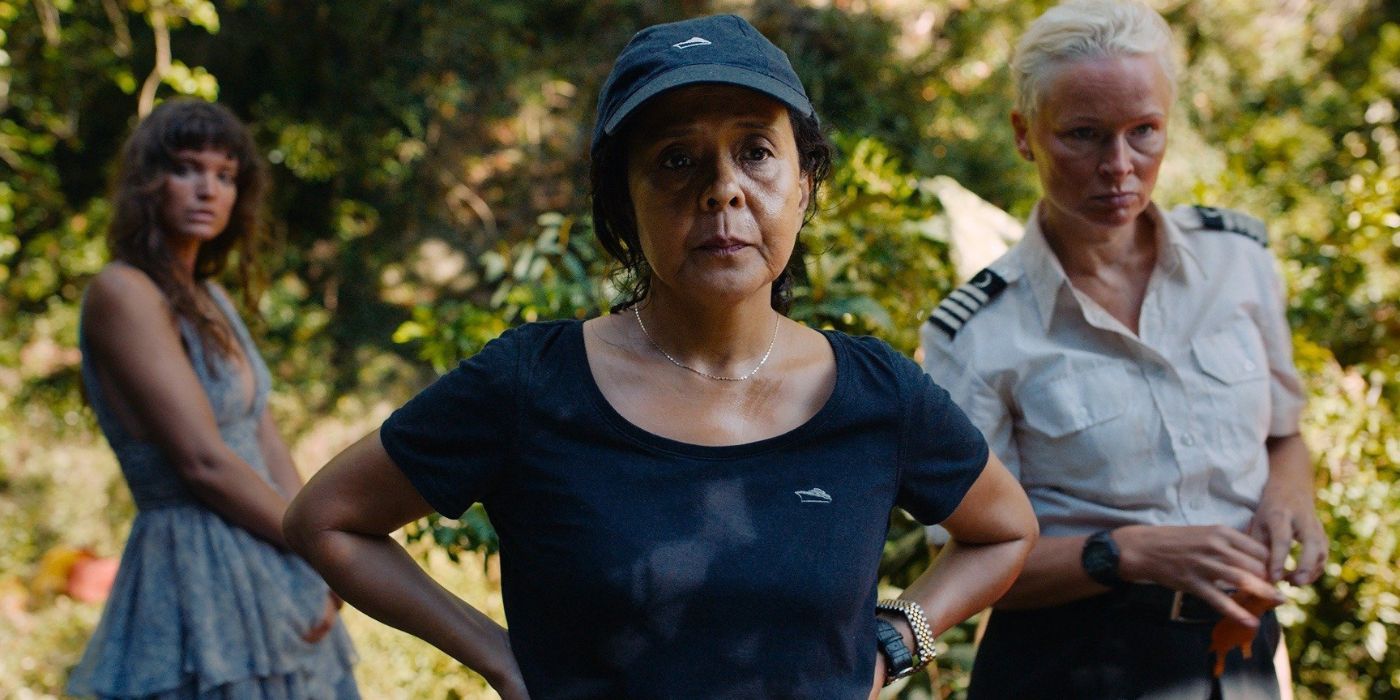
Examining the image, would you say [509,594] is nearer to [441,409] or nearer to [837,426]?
[441,409]

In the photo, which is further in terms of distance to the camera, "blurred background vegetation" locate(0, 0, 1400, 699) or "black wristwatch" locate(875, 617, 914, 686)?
"blurred background vegetation" locate(0, 0, 1400, 699)

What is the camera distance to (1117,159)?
201 centimetres

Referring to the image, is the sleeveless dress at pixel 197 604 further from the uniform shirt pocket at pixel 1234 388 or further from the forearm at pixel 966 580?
the uniform shirt pocket at pixel 1234 388

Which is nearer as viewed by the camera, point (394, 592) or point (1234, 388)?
point (394, 592)

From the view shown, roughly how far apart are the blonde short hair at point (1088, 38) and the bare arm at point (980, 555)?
2.41 ft

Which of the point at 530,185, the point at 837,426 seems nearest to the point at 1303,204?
the point at 530,185

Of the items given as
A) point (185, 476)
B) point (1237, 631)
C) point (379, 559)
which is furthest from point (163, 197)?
point (1237, 631)

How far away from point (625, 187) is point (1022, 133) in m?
0.94

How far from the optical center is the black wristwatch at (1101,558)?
6.46 feet

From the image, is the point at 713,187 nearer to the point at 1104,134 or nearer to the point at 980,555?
the point at 980,555

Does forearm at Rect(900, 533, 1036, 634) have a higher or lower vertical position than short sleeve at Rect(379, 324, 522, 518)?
lower

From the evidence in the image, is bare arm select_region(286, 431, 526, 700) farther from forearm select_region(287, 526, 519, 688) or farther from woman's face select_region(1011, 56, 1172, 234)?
woman's face select_region(1011, 56, 1172, 234)

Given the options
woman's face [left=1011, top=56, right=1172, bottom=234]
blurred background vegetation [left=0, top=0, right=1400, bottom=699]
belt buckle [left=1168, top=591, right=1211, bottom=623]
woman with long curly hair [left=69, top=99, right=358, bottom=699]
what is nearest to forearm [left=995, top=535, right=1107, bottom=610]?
belt buckle [left=1168, top=591, right=1211, bottom=623]

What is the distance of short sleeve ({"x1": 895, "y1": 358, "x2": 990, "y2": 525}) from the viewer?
5.24 ft
